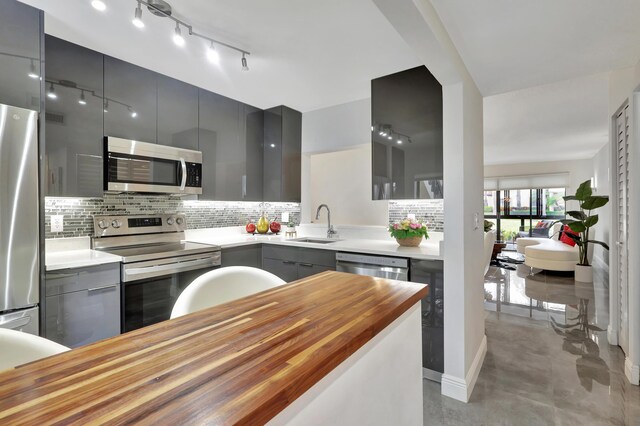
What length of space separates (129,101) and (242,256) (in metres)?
1.68

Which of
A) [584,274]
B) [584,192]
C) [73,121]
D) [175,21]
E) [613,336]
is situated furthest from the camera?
[584,274]

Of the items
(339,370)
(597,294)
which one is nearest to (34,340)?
(339,370)

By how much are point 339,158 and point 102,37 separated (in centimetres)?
327

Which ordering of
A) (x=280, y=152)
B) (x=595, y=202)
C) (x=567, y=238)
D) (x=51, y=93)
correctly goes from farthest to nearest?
(x=567, y=238), (x=595, y=202), (x=280, y=152), (x=51, y=93)

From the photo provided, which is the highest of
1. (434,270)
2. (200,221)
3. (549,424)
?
(200,221)

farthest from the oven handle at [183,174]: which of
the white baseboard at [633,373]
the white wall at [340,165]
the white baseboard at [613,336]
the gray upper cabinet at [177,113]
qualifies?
the white baseboard at [613,336]

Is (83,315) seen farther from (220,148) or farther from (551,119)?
(551,119)

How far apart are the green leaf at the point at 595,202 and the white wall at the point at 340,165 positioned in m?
2.87

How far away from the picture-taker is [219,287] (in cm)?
127

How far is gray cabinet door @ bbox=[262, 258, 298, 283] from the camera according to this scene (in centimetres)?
300

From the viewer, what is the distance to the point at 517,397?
202cm

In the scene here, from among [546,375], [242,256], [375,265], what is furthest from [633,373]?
[242,256]

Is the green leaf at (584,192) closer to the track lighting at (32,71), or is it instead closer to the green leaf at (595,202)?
the green leaf at (595,202)

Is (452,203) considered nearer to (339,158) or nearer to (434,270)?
(434,270)
